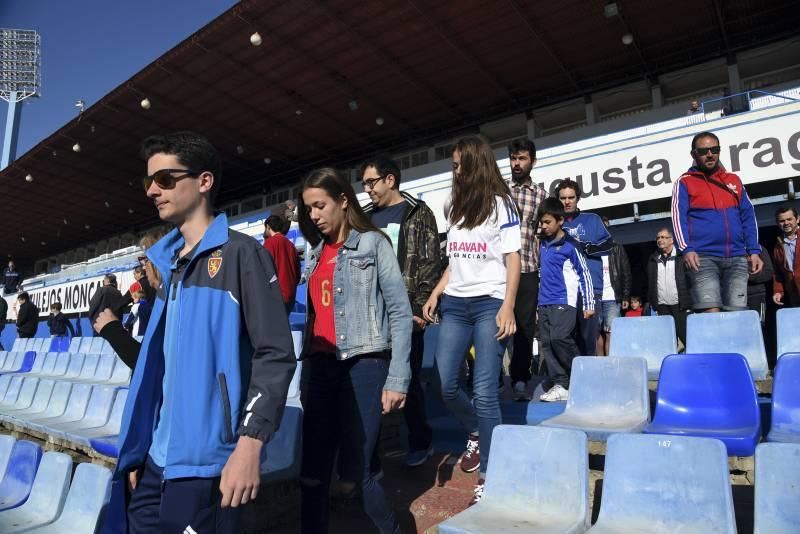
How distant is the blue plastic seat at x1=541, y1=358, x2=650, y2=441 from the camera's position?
278 cm

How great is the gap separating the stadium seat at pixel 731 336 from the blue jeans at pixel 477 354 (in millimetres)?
1675

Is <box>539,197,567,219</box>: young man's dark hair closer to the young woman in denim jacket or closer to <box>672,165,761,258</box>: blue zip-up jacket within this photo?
<box>672,165,761,258</box>: blue zip-up jacket

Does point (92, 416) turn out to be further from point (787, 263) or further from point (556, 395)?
point (787, 263)

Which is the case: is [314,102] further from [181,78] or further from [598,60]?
[598,60]

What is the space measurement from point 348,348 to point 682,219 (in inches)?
103

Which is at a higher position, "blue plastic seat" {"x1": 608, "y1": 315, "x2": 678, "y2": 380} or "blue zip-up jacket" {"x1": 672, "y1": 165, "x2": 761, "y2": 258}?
"blue zip-up jacket" {"x1": 672, "y1": 165, "x2": 761, "y2": 258}

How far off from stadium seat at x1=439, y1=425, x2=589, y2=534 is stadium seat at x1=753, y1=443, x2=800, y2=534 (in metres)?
0.55

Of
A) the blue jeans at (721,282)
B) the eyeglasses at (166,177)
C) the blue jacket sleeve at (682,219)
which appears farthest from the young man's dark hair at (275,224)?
the blue jeans at (721,282)

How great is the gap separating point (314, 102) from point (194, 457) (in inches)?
693

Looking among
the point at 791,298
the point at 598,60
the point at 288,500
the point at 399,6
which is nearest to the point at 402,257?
the point at 288,500

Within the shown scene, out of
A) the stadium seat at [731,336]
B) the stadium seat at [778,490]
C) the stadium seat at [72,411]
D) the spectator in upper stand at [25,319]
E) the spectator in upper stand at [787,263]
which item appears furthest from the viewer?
the spectator in upper stand at [25,319]

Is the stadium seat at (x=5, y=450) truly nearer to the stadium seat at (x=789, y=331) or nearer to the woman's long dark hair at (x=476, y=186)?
the woman's long dark hair at (x=476, y=186)

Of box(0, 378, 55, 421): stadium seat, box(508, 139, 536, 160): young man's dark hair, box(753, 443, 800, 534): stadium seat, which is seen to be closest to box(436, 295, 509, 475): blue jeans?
box(753, 443, 800, 534): stadium seat

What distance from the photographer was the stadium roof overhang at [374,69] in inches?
515
